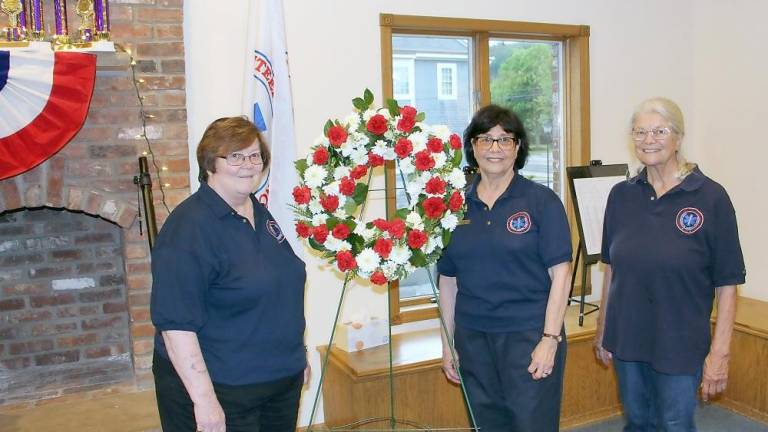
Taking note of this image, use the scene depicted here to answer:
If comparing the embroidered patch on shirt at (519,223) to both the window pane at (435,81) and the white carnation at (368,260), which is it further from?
the window pane at (435,81)

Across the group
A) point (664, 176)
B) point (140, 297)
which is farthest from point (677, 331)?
point (140, 297)

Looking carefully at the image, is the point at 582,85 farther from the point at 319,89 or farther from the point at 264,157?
the point at 264,157

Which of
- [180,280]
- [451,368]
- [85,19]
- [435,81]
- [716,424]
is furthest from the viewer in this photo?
[435,81]

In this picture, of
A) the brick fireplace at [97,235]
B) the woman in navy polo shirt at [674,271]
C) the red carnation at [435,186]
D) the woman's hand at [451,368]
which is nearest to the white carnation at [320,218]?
the red carnation at [435,186]

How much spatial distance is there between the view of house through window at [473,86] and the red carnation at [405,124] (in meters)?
1.43

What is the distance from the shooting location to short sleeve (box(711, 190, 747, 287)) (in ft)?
6.46

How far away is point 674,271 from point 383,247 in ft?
2.74

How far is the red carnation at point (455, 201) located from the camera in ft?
6.72

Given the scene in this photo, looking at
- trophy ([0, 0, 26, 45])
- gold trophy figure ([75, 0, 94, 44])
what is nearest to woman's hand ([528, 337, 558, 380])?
gold trophy figure ([75, 0, 94, 44])

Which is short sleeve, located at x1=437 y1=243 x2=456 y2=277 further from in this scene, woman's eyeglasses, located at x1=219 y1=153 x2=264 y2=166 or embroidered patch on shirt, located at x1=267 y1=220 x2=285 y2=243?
woman's eyeglasses, located at x1=219 y1=153 x2=264 y2=166

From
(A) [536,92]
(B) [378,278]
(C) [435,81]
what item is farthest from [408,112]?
(A) [536,92]

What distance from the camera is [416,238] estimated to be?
6.55 feet

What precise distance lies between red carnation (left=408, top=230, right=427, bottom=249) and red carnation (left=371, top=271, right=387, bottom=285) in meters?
0.13

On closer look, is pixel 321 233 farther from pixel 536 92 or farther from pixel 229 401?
pixel 536 92
